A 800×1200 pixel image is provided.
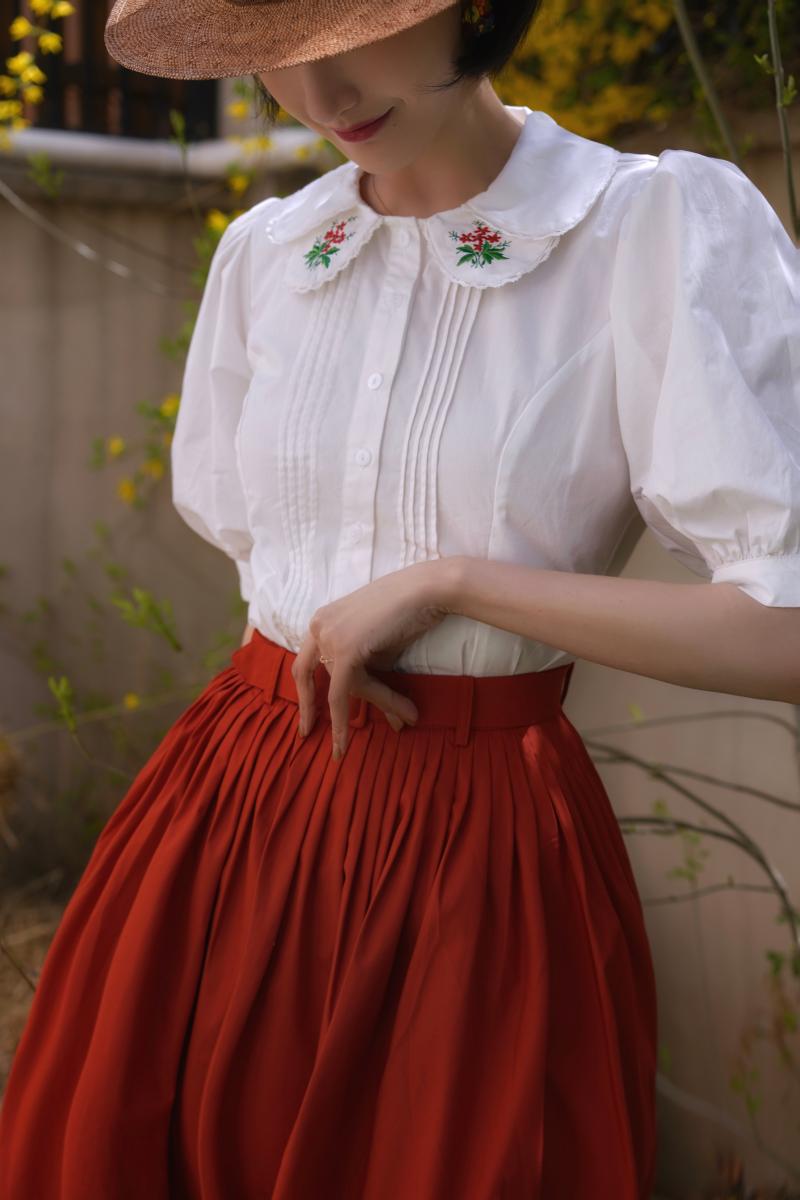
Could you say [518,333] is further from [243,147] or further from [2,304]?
[2,304]

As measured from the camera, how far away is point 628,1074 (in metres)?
0.95

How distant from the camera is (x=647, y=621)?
2.77ft

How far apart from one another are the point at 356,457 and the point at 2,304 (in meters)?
1.81

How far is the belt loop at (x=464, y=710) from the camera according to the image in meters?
0.96

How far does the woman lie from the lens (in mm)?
851

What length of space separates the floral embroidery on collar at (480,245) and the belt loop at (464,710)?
0.35m

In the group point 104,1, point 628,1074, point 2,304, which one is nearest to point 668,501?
point 628,1074

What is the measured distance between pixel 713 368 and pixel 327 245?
420 mm

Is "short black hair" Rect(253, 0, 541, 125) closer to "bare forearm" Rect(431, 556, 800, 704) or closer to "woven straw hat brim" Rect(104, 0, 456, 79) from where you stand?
"woven straw hat brim" Rect(104, 0, 456, 79)

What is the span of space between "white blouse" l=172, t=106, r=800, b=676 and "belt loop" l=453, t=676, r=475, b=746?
0.02 meters

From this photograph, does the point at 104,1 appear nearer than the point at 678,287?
No

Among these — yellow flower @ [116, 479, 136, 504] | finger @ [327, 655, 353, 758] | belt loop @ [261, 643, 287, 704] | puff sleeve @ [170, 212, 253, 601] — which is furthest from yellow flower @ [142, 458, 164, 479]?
finger @ [327, 655, 353, 758]

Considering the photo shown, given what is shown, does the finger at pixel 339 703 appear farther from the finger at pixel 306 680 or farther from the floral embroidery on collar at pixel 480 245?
the floral embroidery on collar at pixel 480 245

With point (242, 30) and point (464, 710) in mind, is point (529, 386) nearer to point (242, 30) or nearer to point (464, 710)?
point (464, 710)
